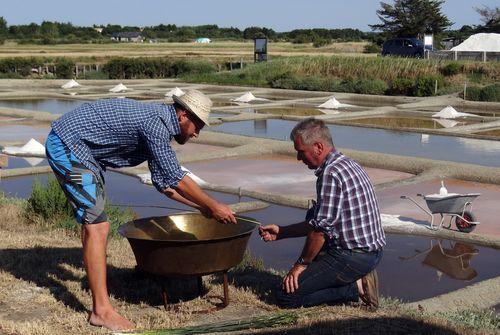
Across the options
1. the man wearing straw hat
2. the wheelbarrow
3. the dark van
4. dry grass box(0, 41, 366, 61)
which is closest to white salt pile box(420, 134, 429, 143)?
the wheelbarrow

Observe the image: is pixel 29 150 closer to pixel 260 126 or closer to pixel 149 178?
pixel 149 178

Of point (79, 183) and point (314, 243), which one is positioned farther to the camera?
point (314, 243)

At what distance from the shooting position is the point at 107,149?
16.2 feet

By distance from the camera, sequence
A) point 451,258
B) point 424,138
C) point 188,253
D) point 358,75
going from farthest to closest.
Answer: point 358,75, point 424,138, point 451,258, point 188,253

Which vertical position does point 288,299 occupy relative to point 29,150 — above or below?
above

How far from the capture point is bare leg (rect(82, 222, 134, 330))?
4.86 m

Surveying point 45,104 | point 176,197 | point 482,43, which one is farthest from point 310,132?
point 482,43

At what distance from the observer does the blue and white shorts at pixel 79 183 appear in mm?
4824

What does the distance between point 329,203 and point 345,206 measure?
0.34ft

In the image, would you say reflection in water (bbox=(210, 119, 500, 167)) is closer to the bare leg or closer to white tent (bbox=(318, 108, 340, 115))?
white tent (bbox=(318, 108, 340, 115))

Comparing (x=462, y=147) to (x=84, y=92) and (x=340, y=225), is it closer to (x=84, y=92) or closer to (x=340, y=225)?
(x=340, y=225)

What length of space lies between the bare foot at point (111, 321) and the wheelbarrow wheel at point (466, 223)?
13.5 ft

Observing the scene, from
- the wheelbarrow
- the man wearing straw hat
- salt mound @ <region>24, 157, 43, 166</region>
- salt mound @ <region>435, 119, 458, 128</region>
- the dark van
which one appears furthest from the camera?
the dark van

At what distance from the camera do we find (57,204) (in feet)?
26.8
